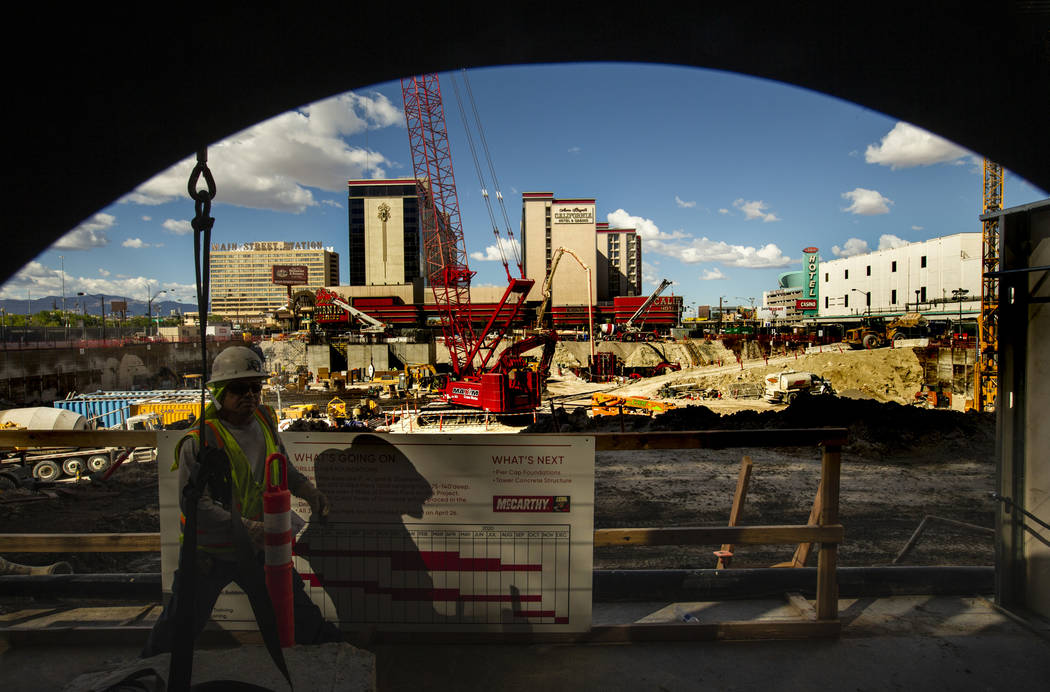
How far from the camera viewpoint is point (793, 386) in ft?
83.7

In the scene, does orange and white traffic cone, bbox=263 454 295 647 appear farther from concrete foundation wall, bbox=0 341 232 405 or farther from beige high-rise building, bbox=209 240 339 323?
beige high-rise building, bbox=209 240 339 323

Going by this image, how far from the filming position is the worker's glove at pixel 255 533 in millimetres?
2562

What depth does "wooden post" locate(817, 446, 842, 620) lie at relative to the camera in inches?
115

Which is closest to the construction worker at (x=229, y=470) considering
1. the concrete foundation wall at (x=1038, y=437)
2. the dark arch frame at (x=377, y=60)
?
the dark arch frame at (x=377, y=60)

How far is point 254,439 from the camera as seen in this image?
102 inches

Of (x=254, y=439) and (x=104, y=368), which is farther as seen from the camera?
(x=104, y=368)

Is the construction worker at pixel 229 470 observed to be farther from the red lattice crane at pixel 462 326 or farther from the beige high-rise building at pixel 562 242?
the beige high-rise building at pixel 562 242

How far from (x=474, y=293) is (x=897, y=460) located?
5539cm

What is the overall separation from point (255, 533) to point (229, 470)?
0.37 meters

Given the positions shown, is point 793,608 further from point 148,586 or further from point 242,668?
point 148,586

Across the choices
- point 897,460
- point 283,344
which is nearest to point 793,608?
point 897,460

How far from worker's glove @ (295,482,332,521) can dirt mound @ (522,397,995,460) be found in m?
13.9

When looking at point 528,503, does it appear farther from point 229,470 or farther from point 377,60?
point 377,60

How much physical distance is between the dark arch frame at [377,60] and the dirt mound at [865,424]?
14.4 m
